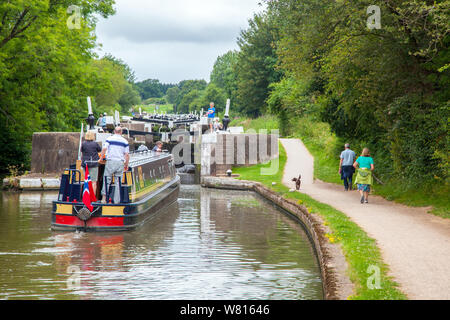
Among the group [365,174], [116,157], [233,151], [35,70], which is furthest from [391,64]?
[35,70]

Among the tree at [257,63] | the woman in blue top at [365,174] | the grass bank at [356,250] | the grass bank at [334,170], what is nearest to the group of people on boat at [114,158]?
the grass bank at [356,250]

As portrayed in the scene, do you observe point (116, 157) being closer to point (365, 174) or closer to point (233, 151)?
point (365, 174)

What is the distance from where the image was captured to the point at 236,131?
2800 centimetres

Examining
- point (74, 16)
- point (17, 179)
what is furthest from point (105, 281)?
point (74, 16)

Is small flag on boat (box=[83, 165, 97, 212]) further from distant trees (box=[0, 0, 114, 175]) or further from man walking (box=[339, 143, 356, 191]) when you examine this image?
distant trees (box=[0, 0, 114, 175])

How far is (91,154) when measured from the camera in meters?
13.3

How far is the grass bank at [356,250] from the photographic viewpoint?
6277mm

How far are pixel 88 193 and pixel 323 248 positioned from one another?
16.7ft

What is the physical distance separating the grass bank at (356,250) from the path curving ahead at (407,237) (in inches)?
5.6

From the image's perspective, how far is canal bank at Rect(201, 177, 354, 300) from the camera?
264 inches

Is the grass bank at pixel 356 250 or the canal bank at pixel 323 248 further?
the canal bank at pixel 323 248

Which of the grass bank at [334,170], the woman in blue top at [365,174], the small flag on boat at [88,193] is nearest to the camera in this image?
the small flag on boat at [88,193]

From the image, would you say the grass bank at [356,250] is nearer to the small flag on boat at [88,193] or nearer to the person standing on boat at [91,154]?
the small flag on boat at [88,193]

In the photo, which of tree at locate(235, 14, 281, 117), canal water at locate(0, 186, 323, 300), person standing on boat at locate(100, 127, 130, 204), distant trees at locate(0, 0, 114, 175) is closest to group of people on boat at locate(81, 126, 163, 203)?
person standing on boat at locate(100, 127, 130, 204)
